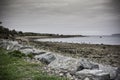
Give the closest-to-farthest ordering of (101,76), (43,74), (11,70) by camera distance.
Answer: (101,76) → (43,74) → (11,70)

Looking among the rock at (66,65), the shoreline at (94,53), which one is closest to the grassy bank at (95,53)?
the shoreline at (94,53)

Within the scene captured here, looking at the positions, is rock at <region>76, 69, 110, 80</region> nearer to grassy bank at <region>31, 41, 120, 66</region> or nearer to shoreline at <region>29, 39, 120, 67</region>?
shoreline at <region>29, 39, 120, 67</region>

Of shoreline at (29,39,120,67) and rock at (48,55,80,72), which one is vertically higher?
rock at (48,55,80,72)

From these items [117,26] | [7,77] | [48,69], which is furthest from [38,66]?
[117,26]

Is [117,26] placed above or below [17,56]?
above

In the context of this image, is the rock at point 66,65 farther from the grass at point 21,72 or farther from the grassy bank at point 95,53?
the grassy bank at point 95,53

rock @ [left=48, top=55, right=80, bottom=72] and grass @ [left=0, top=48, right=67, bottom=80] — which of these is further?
rock @ [left=48, top=55, right=80, bottom=72]

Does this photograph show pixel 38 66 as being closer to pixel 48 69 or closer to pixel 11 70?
pixel 48 69

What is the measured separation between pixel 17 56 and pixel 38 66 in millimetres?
2122

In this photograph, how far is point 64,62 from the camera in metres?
7.41

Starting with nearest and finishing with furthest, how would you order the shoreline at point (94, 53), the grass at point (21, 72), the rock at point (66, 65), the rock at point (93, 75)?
the rock at point (93, 75), the grass at point (21, 72), the rock at point (66, 65), the shoreline at point (94, 53)

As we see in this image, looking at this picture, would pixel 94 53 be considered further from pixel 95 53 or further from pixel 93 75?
pixel 93 75

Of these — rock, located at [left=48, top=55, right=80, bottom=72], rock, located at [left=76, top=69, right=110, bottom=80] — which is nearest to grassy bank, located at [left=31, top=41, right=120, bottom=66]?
rock, located at [left=48, top=55, right=80, bottom=72]

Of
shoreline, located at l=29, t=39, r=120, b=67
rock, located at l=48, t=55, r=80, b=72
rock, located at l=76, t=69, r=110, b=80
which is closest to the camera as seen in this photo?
rock, located at l=76, t=69, r=110, b=80
